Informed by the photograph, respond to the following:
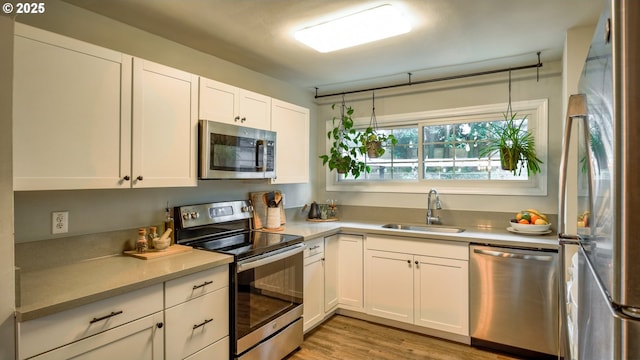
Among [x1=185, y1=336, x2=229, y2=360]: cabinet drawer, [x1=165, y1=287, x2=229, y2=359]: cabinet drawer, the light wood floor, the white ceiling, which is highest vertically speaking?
the white ceiling

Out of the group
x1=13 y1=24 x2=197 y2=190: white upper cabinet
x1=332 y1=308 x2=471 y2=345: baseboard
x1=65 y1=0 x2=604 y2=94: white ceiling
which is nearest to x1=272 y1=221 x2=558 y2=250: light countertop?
x1=332 y1=308 x2=471 y2=345: baseboard

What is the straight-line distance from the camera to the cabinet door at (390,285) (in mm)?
3002

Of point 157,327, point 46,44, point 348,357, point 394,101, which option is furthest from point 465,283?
point 46,44

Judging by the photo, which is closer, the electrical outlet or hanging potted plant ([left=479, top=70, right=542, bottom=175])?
the electrical outlet

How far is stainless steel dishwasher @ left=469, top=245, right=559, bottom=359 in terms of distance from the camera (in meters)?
2.48

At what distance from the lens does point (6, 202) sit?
1.24m

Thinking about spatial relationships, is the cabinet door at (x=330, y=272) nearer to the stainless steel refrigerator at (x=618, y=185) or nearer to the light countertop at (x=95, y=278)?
the light countertop at (x=95, y=278)

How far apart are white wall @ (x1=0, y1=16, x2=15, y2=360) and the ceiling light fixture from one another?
1.59 metres

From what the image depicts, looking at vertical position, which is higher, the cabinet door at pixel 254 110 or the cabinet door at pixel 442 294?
the cabinet door at pixel 254 110

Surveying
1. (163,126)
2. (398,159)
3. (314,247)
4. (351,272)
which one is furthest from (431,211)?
(163,126)

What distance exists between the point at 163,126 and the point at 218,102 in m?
0.49

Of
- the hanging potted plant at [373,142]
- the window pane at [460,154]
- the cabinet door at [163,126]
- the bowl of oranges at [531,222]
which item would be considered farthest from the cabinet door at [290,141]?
the bowl of oranges at [531,222]

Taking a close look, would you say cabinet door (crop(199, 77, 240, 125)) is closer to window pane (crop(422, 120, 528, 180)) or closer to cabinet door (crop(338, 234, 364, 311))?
cabinet door (crop(338, 234, 364, 311))

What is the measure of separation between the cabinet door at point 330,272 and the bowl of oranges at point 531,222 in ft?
5.17
